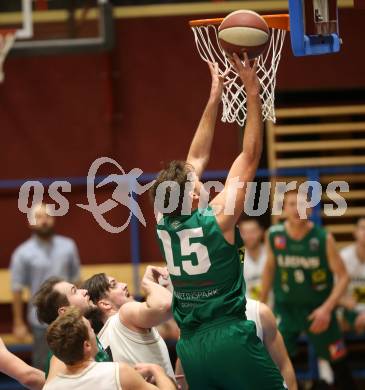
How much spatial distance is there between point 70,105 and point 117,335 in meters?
5.96

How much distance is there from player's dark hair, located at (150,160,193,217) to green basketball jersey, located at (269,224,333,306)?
14.4 ft

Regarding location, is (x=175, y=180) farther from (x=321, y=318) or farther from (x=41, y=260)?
(x=41, y=260)

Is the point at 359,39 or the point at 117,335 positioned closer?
the point at 117,335

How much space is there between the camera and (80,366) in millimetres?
4617

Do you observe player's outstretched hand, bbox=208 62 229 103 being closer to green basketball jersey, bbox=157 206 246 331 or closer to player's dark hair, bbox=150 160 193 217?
player's dark hair, bbox=150 160 193 217

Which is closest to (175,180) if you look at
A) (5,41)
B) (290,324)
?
(290,324)

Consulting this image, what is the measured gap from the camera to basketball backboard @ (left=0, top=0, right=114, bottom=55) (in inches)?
375

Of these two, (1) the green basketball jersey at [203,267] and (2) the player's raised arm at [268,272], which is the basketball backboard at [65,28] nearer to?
(2) the player's raised arm at [268,272]

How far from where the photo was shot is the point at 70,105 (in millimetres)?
10906

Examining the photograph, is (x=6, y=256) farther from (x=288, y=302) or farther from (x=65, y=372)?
(x=65, y=372)

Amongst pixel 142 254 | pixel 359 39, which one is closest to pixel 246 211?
pixel 142 254

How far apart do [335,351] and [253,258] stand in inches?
52.5

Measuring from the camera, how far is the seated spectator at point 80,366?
4543 millimetres

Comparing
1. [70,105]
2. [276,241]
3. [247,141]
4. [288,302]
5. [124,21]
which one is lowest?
[288,302]
